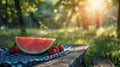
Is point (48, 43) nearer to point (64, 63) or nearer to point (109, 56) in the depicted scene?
point (64, 63)

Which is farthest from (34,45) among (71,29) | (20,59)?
(71,29)

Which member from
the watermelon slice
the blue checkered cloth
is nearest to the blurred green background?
the watermelon slice

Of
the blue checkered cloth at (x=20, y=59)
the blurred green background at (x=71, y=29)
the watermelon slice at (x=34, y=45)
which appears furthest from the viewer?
the blurred green background at (x=71, y=29)

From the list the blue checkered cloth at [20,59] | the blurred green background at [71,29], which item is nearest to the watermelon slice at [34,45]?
the blue checkered cloth at [20,59]

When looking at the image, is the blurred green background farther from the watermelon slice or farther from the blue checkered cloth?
the blue checkered cloth

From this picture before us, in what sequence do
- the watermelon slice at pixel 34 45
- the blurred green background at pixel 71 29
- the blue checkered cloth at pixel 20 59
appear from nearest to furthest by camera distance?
the blue checkered cloth at pixel 20 59, the watermelon slice at pixel 34 45, the blurred green background at pixel 71 29

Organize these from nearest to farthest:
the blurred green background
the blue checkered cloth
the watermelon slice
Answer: the blue checkered cloth
the watermelon slice
the blurred green background

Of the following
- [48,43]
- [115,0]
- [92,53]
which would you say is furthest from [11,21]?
[48,43]

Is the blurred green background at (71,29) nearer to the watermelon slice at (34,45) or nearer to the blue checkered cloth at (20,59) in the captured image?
the watermelon slice at (34,45)
